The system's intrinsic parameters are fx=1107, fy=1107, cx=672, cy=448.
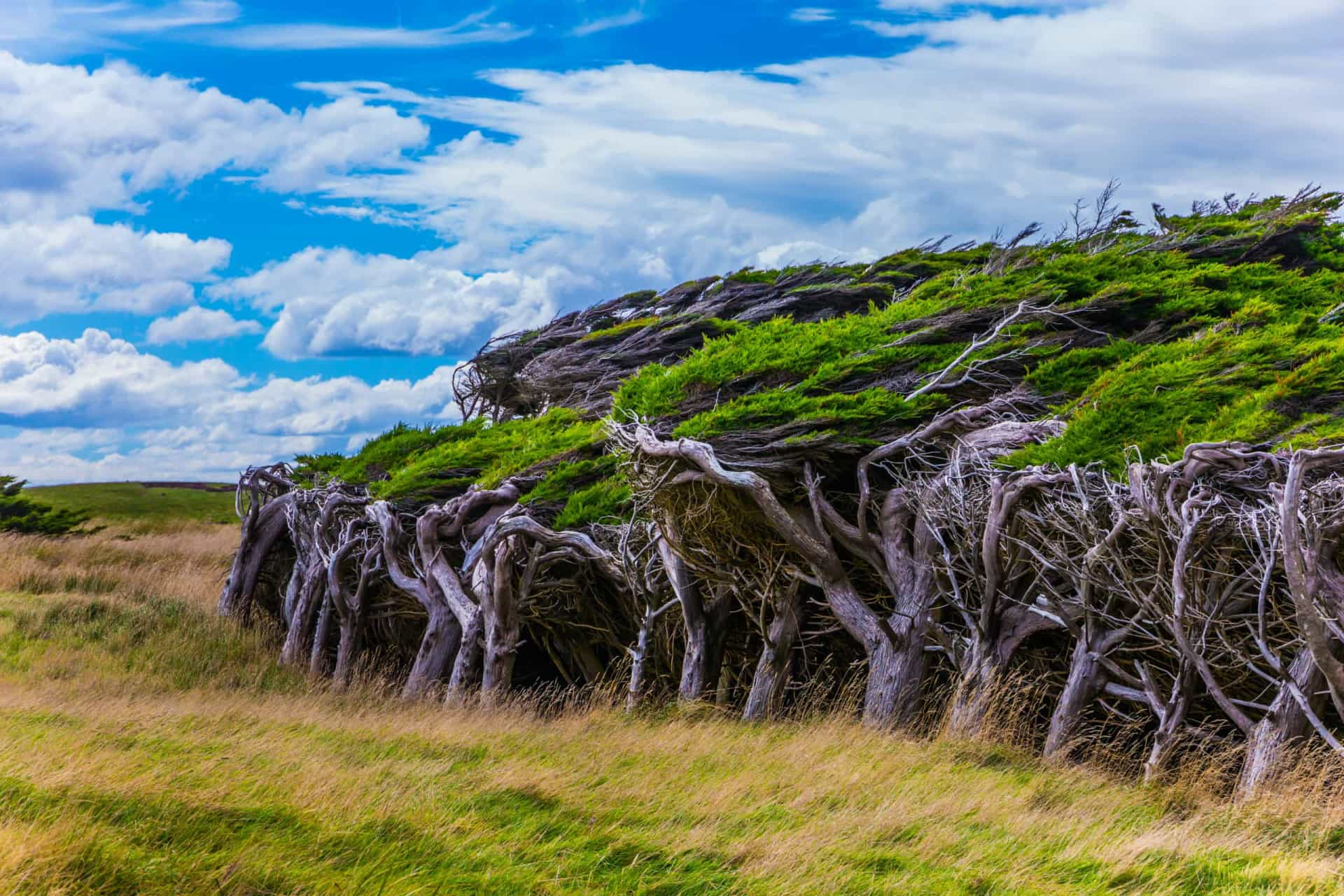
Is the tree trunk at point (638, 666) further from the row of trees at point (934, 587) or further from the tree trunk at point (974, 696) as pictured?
the tree trunk at point (974, 696)

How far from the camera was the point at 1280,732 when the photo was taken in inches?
360

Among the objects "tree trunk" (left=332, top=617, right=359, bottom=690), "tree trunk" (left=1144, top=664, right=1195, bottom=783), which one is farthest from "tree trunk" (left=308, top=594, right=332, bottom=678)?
"tree trunk" (left=1144, top=664, right=1195, bottom=783)

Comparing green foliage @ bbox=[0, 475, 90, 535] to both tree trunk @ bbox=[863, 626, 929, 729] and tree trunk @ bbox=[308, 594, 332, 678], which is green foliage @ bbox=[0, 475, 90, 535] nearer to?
tree trunk @ bbox=[308, 594, 332, 678]

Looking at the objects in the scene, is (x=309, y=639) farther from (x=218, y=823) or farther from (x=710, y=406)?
(x=218, y=823)

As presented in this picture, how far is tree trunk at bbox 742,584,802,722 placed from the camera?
41.7 ft

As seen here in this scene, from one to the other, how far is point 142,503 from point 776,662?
5341 centimetres

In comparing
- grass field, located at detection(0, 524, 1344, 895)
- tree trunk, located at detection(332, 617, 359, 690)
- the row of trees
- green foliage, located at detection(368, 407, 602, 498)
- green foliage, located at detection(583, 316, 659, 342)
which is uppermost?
green foliage, located at detection(583, 316, 659, 342)

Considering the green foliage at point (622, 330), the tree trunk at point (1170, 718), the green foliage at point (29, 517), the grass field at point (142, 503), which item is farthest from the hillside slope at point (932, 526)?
the grass field at point (142, 503)

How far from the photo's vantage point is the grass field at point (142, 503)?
51688mm

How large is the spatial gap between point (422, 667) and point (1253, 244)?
18.5m

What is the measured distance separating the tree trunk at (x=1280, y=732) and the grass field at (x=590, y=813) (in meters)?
0.33

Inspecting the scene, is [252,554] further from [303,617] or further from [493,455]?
[493,455]

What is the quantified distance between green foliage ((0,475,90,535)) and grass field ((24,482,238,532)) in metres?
Result: 7.50

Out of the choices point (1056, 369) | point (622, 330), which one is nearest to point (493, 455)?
point (622, 330)
